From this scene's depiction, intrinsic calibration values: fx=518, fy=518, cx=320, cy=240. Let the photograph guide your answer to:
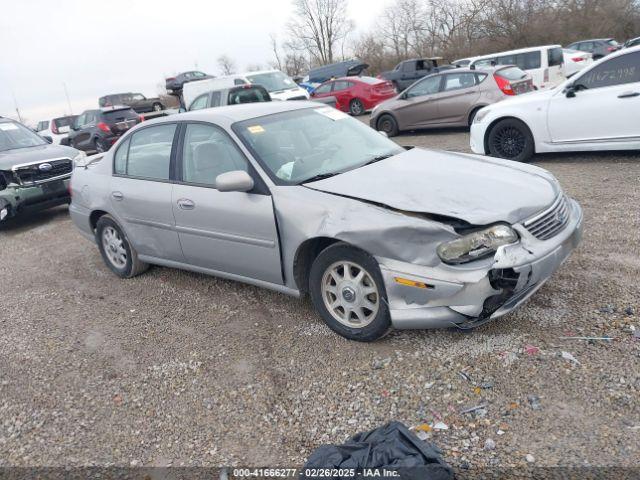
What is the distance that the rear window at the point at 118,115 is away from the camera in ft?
54.2

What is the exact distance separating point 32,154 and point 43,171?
470 mm

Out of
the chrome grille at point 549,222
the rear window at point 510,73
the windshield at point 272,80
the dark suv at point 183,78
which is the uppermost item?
the dark suv at point 183,78

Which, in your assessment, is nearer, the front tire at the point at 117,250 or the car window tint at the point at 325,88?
the front tire at the point at 117,250

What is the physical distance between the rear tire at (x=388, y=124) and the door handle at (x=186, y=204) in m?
9.26

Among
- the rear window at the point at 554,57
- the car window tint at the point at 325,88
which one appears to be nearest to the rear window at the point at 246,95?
the car window tint at the point at 325,88

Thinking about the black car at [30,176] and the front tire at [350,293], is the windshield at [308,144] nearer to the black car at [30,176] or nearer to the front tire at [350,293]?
the front tire at [350,293]

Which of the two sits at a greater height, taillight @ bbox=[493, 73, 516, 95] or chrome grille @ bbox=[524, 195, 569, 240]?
taillight @ bbox=[493, 73, 516, 95]

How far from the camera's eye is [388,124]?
12992 mm

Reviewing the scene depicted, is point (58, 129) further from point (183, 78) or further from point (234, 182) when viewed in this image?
point (234, 182)

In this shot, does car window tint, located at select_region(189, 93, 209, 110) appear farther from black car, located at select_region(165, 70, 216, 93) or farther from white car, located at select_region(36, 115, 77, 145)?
black car, located at select_region(165, 70, 216, 93)

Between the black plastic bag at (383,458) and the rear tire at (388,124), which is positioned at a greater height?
the rear tire at (388,124)

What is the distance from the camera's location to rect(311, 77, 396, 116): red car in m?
17.2

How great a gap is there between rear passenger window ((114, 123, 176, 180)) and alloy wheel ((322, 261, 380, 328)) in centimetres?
193

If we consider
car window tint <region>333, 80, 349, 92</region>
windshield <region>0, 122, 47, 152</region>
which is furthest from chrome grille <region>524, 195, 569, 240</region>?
car window tint <region>333, 80, 349, 92</region>
